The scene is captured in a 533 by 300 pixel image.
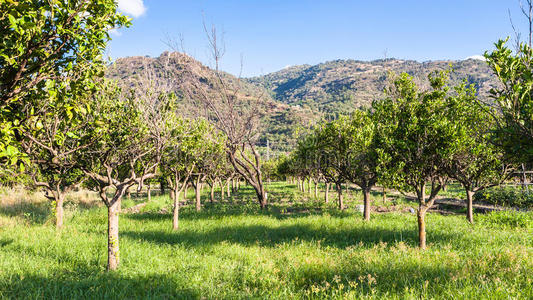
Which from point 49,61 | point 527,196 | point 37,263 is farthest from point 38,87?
point 527,196

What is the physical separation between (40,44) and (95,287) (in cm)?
577

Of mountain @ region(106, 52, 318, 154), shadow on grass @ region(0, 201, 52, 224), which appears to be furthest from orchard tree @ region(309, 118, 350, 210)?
shadow on grass @ region(0, 201, 52, 224)

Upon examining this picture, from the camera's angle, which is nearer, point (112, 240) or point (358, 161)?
point (112, 240)

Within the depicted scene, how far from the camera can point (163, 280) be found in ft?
22.4

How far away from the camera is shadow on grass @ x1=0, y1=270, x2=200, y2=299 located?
594cm

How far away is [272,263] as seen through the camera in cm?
786

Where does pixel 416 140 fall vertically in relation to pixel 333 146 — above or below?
below

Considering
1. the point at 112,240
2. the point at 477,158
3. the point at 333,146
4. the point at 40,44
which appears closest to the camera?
the point at 40,44

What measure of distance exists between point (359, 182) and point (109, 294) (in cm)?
1434

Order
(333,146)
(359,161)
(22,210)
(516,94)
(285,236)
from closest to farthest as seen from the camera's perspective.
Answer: (516,94) < (285,236) < (359,161) < (333,146) < (22,210)

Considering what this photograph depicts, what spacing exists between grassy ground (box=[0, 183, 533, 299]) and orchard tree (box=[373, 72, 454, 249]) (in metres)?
2.32

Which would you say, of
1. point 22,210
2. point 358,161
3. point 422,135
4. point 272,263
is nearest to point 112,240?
point 272,263

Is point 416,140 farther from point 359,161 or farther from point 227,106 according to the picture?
point 227,106

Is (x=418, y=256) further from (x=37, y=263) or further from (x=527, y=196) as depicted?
(x=527, y=196)
